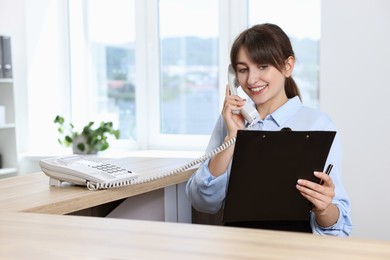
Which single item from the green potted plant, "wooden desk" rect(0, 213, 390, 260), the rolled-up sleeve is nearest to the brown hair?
the rolled-up sleeve

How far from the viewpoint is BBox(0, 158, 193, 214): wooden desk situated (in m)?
1.46

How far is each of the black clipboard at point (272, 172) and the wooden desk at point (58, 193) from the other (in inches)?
13.9

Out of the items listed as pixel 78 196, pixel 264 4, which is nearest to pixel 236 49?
pixel 78 196

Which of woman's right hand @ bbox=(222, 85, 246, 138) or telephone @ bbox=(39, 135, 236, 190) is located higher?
woman's right hand @ bbox=(222, 85, 246, 138)

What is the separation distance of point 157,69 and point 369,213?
181cm

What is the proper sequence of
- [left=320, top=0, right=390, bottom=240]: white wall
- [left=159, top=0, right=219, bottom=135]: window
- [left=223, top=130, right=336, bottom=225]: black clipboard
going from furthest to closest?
[left=159, top=0, right=219, bottom=135]: window < [left=320, top=0, right=390, bottom=240]: white wall < [left=223, top=130, right=336, bottom=225]: black clipboard

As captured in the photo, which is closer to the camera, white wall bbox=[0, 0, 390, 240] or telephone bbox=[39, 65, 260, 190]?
telephone bbox=[39, 65, 260, 190]

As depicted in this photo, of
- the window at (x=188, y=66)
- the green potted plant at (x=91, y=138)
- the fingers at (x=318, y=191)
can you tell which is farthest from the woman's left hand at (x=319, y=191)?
the green potted plant at (x=91, y=138)

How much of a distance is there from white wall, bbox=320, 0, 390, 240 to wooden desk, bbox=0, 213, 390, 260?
2.24 m

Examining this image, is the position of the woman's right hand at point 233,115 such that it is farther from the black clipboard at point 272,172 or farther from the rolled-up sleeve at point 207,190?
the black clipboard at point 272,172

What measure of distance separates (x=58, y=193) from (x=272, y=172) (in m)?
0.61

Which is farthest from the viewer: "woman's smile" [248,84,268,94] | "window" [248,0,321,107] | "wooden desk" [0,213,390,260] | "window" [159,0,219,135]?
"window" [159,0,219,135]

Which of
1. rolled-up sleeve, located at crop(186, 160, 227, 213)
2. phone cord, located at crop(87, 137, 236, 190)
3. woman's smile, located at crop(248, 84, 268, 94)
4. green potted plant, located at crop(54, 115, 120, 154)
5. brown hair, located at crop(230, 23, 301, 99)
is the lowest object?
green potted plant, located at crop(54, 115, 120, 154)

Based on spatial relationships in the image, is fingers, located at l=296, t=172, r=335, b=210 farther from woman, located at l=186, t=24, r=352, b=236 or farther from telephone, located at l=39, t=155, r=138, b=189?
telephone, located at l=39, t=155, r=138, b=189
